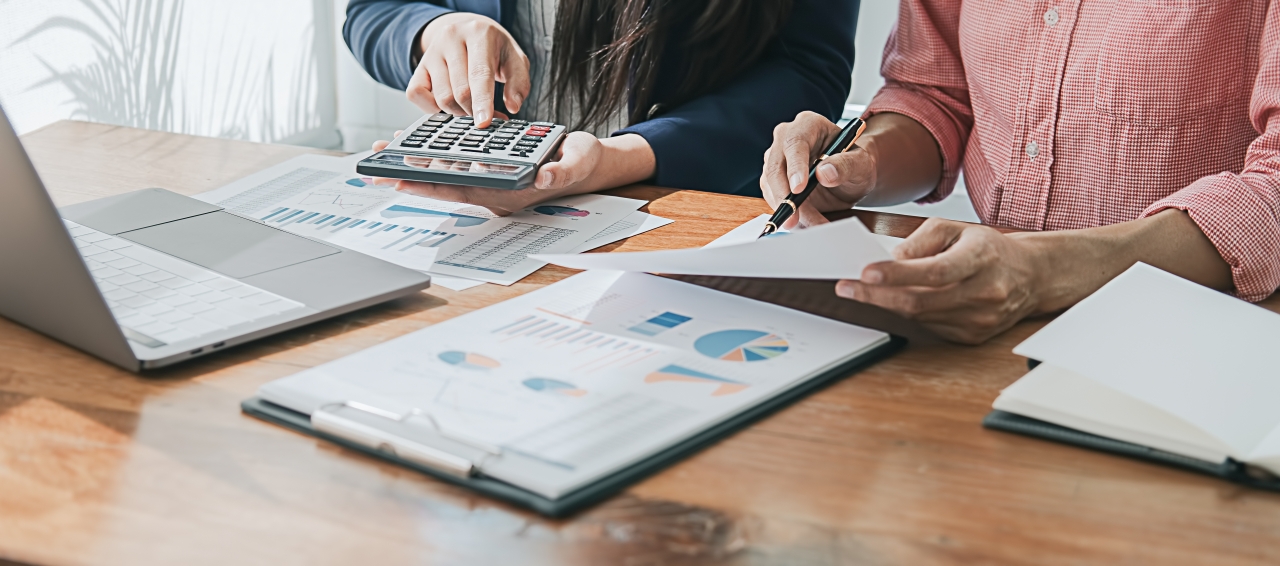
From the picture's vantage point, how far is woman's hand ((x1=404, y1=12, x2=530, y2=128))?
1.10 m

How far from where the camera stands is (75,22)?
2029mm

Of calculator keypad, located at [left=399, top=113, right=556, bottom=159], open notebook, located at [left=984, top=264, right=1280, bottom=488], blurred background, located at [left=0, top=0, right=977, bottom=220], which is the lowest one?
blurred background, located at [left=0, top=0, right=977, bottom=220]

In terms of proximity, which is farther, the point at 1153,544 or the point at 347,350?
the point at 347,350

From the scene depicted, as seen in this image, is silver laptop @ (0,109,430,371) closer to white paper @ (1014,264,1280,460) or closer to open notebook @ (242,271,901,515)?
open notebook @ (242,271,901,515)

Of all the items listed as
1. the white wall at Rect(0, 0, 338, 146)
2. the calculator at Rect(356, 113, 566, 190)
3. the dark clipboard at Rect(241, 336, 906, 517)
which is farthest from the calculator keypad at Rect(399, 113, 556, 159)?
the white wall at Rect(0, 0, 338, 146)

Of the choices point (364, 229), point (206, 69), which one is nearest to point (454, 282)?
point (364, 229)

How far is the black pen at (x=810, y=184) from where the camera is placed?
874mm

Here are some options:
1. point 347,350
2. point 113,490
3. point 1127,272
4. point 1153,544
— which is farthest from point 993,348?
point 113,490

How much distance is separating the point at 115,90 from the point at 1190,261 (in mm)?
2200

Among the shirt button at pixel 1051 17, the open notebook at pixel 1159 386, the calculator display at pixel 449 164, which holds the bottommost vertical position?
the open notebook at pixel 1159 386

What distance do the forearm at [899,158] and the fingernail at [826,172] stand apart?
0.17 metres

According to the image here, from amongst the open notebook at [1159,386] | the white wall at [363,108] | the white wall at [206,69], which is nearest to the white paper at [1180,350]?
the open notebook at [1159,386]

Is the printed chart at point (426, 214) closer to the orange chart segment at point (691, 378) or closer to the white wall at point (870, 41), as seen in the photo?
the orange chart segment at point (691, 378)

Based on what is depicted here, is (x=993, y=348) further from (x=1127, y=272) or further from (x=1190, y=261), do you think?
(x=1190, y=261)
